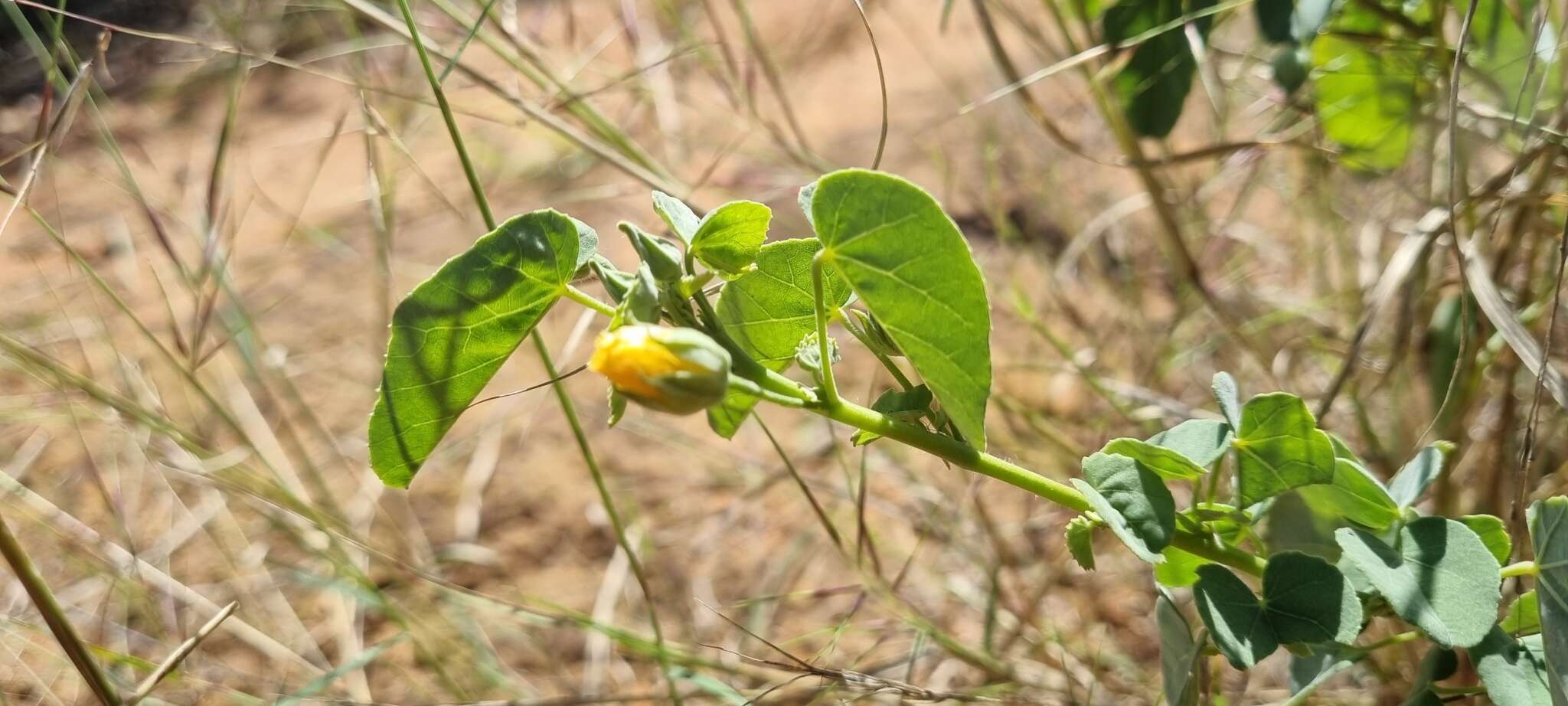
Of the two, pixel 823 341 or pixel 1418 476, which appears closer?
pixel 823 341

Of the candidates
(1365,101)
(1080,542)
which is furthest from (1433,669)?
(1365,101)

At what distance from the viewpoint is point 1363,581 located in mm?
625

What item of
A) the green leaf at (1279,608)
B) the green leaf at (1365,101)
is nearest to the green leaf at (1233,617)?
the green leaf at (1279,608)

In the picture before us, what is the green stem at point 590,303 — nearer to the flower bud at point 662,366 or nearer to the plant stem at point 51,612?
the flower bud at point 662,366

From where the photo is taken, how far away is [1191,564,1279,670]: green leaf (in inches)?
21.5

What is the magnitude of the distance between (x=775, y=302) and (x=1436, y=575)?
14.0 inches

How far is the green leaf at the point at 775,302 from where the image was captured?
56cm

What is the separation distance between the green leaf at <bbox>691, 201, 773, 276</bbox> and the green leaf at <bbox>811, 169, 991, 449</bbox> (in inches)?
2.2

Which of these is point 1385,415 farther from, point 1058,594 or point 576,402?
point 576,402

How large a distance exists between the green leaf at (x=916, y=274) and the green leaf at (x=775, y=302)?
0.06 meters

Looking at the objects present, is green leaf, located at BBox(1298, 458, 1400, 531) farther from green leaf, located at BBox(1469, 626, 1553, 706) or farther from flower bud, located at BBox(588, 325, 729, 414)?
flower bud, located at BBox(588, 325, 729, 414)

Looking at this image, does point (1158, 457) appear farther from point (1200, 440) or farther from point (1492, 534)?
point (1492, 534)

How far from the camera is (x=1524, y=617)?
2.11ft

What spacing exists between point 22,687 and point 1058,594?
1.14m
